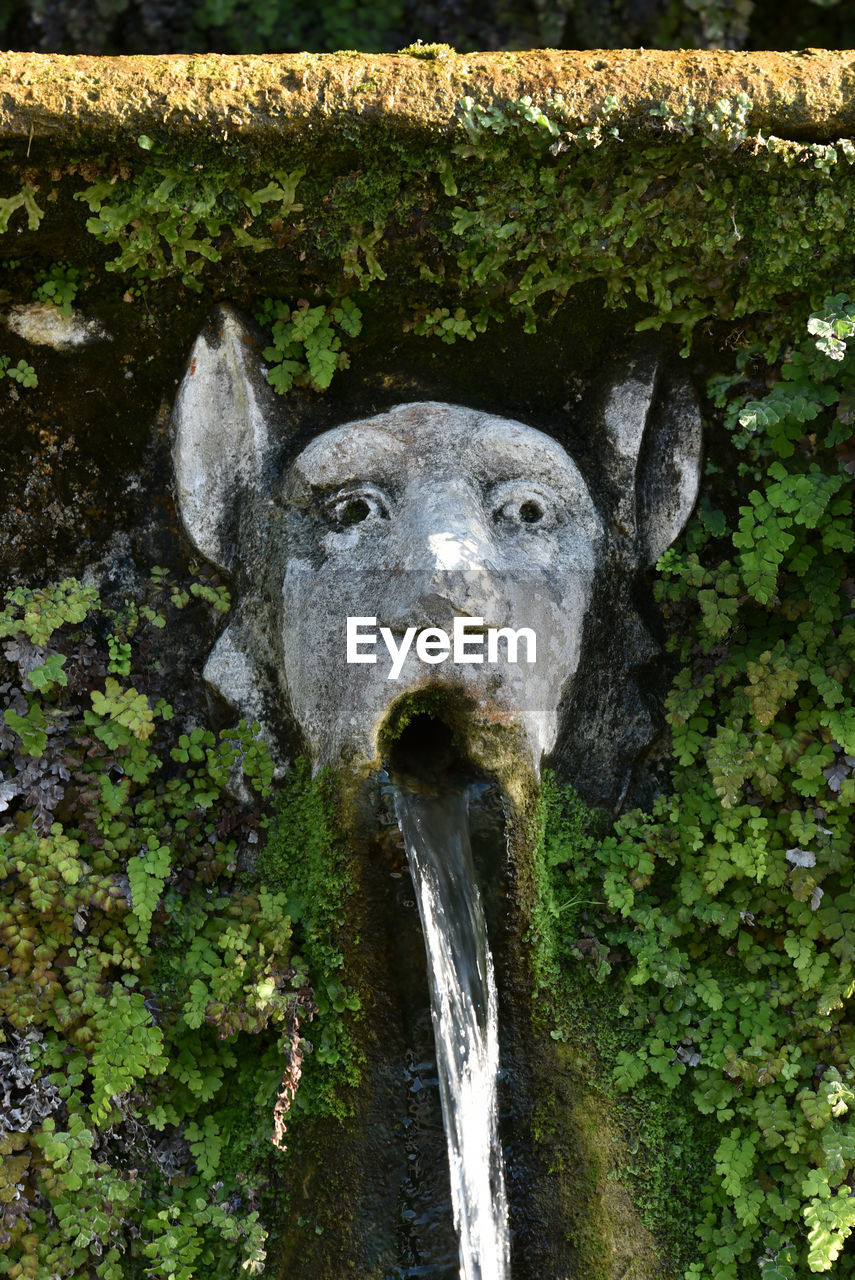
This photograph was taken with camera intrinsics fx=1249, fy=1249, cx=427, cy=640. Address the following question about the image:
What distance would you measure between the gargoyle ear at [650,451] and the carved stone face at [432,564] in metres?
0.12

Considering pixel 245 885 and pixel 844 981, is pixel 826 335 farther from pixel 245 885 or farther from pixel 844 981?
pixel 245 885

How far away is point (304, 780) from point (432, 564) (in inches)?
25.5

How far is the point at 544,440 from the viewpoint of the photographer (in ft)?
9.98

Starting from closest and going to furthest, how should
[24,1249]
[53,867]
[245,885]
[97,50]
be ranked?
[24,1249] → [53,867] → [245,885] → [97,50]

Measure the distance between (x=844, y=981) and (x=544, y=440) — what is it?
145 cm

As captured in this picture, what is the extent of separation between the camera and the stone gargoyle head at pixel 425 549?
2.82 m

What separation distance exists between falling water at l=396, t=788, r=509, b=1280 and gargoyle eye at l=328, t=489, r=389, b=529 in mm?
657

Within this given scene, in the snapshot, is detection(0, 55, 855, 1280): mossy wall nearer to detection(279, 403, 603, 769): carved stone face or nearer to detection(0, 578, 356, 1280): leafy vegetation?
detection(0, 578, 356, 1280): leafy vegetation

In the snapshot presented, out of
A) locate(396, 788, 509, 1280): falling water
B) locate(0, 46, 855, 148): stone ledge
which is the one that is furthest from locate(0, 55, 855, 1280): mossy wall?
locate(396, 788, 509, 1280): falling water

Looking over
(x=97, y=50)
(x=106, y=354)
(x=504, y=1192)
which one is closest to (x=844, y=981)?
(x=504, y=1192)

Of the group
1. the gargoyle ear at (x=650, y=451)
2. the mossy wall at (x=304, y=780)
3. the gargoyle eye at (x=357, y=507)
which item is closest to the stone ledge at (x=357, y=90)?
the mossy wall at (x=304, y=780)

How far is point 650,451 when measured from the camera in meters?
3.15

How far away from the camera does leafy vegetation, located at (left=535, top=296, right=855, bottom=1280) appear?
2.87m

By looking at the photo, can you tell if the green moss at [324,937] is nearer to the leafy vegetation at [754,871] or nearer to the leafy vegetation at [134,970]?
the leafy vegetation at [134,970]
